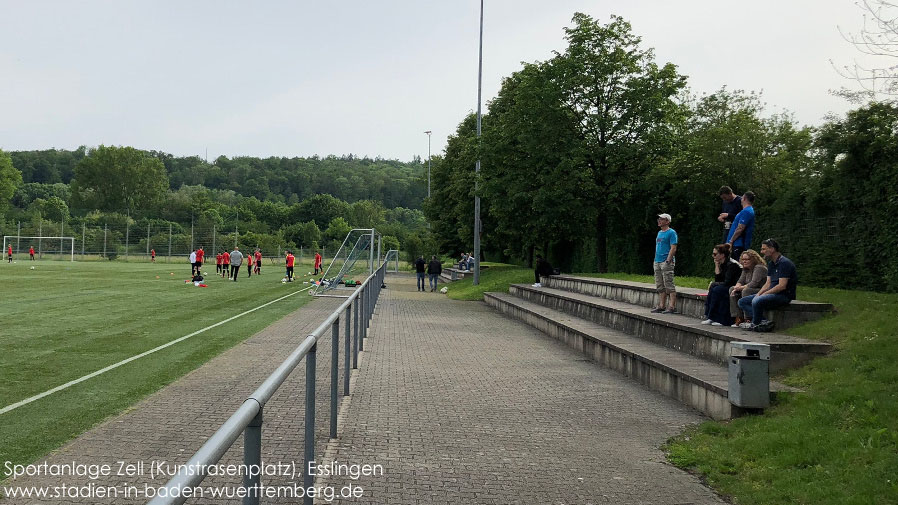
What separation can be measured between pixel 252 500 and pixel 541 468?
11.7 ft

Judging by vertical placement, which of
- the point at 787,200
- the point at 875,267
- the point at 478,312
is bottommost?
the point at 478,312

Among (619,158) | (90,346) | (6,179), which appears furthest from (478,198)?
(6,179)

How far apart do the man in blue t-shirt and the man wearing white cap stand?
3.23 ft

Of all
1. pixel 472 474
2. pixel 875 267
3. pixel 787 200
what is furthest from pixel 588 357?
pixel 787 200

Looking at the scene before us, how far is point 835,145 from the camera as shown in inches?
640

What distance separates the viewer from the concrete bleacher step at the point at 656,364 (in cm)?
782

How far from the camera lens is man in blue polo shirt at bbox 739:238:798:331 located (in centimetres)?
998

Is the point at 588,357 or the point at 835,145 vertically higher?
the point at 835,145

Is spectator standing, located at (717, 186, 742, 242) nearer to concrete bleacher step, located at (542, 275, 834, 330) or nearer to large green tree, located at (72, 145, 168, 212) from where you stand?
concrete bleacher step, located at (542, 275, 834, 330)

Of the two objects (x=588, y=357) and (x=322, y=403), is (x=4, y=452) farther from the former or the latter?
(x=588, y=357)

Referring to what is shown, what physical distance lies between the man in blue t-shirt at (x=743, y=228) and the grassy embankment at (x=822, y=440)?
3.27m

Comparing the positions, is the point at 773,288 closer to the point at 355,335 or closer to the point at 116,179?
the point at 355,335

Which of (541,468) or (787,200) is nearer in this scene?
(541,468)

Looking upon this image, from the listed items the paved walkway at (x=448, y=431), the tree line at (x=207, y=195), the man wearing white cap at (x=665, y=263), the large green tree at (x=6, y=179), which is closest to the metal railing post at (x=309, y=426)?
the paved walkway at (x=448, y=431)
